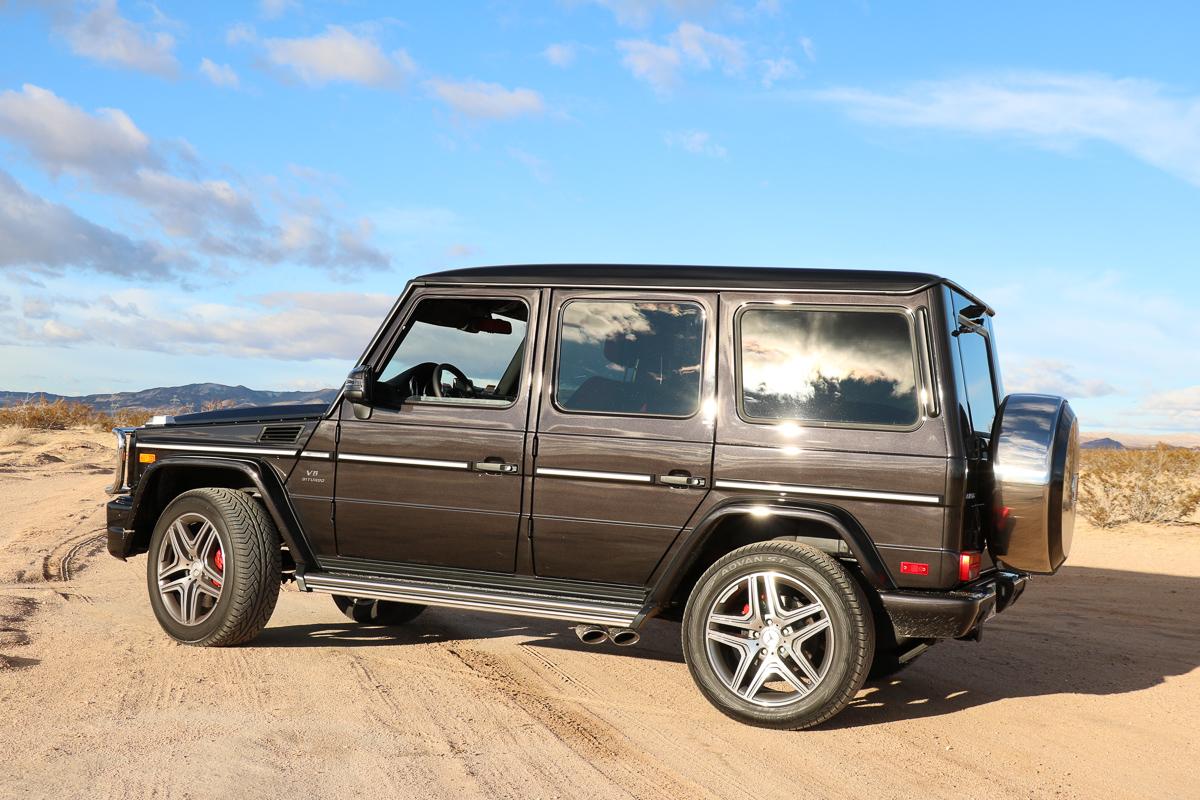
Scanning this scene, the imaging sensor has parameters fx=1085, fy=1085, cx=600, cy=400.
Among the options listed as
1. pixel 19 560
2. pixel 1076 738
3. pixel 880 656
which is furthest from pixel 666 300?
pixel 19 560

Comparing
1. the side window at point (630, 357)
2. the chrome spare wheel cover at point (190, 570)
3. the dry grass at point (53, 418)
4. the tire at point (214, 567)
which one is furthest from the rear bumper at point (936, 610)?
the dry grass at point (53, 418)

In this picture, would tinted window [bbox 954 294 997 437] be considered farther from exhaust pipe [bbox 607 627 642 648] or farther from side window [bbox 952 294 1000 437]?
exhaust pipe [bbox 607 627 642 648]

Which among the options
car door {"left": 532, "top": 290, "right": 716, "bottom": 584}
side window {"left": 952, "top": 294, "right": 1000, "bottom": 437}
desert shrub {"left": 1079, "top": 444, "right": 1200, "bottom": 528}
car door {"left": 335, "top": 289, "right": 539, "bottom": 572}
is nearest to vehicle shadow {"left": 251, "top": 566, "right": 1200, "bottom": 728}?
car door {"left": 335, "top": 289, "right": 539, "bottom": 572}

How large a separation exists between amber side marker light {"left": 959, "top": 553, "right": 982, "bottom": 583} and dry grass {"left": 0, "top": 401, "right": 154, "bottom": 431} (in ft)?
80.3

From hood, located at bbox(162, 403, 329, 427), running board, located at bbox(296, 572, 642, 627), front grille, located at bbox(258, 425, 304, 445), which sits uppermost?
hood, located at bbox(162, 403, 329, 427)

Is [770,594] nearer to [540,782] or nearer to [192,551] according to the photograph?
[540,782]

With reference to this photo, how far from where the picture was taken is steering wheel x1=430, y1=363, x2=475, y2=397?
20.0 feet

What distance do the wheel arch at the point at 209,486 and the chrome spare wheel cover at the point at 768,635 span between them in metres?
2.44

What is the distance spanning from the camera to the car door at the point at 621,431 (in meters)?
5.29

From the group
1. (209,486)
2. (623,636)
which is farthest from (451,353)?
(623,636)

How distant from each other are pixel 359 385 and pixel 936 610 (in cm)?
316

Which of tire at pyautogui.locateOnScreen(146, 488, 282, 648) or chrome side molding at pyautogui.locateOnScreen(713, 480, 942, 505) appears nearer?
chrome side molding at pyautogui.locateOnScreen(713, 480, 942, 505)

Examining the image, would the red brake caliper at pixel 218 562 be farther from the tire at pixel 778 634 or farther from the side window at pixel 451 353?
the tire at pixel 778 634

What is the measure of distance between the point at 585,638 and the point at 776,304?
6.26ft
